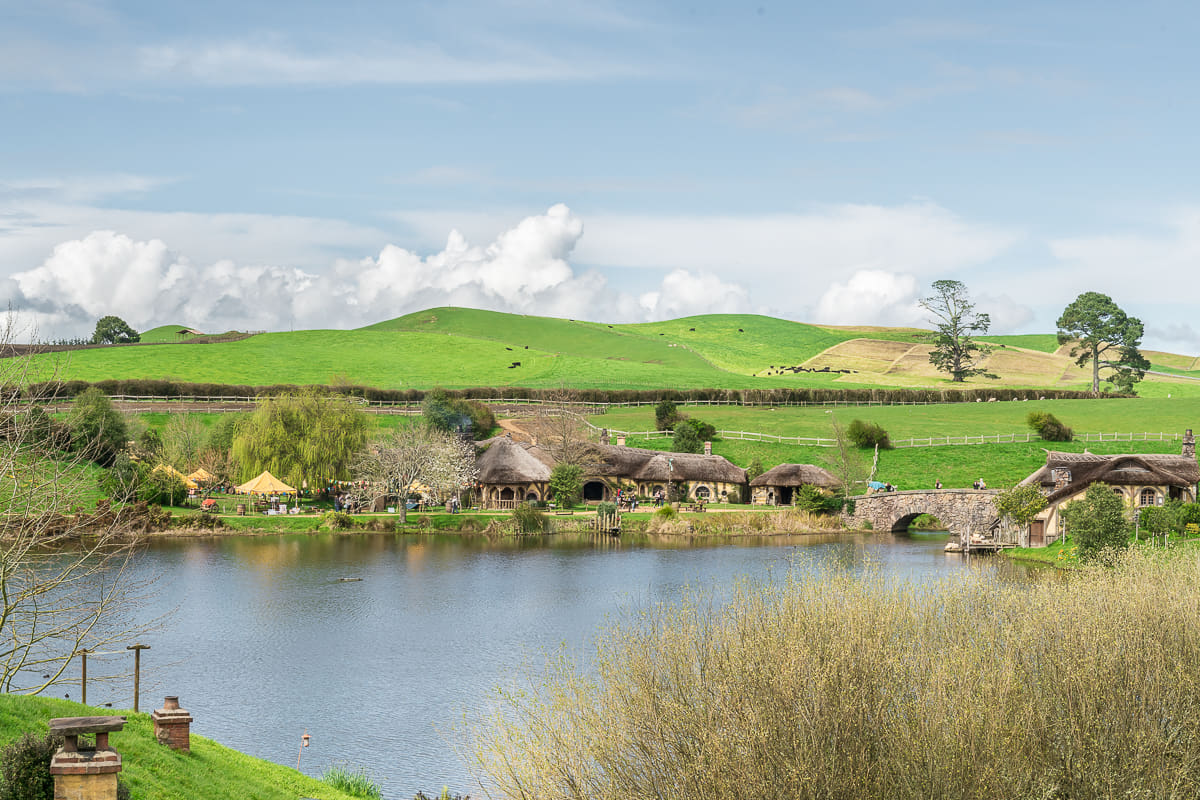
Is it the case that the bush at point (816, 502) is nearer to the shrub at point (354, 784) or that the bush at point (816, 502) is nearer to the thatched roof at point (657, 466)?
the thatched roof at point (657, 466)

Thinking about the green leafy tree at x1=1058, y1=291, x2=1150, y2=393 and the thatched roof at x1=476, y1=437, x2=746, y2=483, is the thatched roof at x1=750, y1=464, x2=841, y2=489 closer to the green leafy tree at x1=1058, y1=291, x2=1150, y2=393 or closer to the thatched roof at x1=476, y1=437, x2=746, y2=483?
the thatched roof at x1=476, y1=437, x2=746, y2=483

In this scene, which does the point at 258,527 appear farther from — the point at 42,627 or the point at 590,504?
the point at 42,627

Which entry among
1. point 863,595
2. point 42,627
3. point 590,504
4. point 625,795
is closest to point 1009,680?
point 863,595

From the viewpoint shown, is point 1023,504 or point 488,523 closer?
point 1023,504


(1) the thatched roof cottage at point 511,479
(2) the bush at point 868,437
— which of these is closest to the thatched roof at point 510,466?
(1) the thatched roof cottage at point 511,479

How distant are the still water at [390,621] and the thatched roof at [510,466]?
1195 centimetres

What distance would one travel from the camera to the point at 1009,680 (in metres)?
16.2

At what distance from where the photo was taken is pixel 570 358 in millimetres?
143625

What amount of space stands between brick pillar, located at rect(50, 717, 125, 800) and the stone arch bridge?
6235 cm

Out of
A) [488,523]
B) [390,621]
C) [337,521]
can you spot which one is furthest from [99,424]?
[390,621]

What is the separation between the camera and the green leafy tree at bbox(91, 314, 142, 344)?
15277 cm

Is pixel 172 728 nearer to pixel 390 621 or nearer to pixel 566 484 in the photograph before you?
pixel 390 621

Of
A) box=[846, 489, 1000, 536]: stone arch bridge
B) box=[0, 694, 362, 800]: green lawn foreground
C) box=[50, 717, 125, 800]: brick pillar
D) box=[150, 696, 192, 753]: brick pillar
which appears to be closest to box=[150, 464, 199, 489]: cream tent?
box=[846, 489, 1000, 536]: stone arch bridge

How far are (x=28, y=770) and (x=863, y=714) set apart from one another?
10.7 metres
